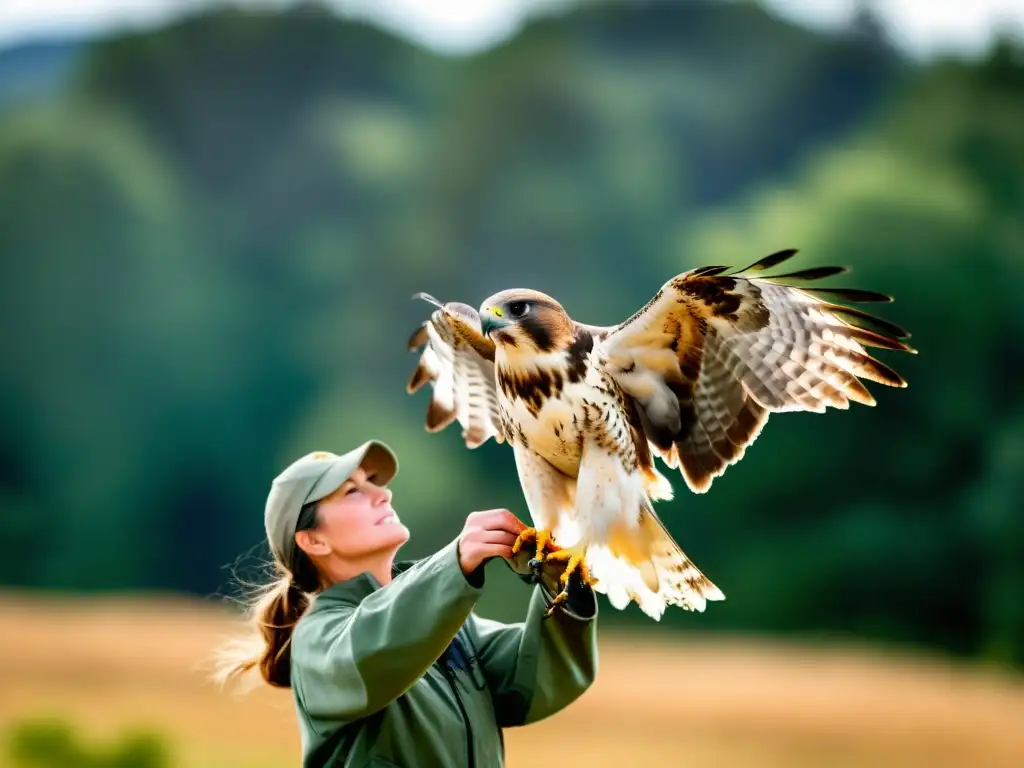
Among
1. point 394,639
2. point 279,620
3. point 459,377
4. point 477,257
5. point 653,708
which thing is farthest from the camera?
point 477,257

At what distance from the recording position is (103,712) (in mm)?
8016

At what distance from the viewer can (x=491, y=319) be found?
6.56 feet

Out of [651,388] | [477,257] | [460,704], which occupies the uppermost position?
[477,257]

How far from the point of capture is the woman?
1.63m

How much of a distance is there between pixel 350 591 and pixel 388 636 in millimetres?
254

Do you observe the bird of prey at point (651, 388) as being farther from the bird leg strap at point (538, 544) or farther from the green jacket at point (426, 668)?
the green jacket at point (426, 668)

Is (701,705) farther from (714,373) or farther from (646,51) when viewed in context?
(646,51)

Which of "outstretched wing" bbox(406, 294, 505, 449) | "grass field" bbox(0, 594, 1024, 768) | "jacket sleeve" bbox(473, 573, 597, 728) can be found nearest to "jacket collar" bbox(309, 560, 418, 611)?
"jacket sleeve" bbox(473, 573, 597, 728)

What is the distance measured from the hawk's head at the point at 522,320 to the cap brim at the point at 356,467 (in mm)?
254

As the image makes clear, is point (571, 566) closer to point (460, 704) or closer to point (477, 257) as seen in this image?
point (460, 704)

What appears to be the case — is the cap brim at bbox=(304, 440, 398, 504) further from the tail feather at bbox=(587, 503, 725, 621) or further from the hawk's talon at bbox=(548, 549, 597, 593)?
the tail feather at bbox=(587, 503, 725, 621)

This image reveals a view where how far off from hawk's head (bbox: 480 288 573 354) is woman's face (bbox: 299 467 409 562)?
326 mm

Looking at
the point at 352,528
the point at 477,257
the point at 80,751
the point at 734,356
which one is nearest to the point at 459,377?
the point at 734,356

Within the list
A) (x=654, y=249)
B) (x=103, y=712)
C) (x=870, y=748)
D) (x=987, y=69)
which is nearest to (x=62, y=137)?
(x=654, y=249)
